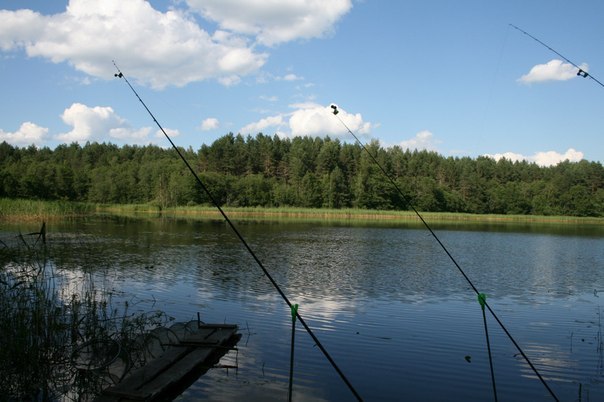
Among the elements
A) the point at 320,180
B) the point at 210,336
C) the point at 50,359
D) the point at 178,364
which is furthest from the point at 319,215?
the point at 50,359

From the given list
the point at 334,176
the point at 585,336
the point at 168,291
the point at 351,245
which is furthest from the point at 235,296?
the point at 334,176

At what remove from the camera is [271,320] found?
11188mm

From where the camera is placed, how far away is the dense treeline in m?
91.0

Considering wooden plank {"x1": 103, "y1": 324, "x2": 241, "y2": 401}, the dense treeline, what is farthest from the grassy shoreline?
Result: wooden plank {"x1": 103, "y1": 324, "x2": 241, "y2": 401}

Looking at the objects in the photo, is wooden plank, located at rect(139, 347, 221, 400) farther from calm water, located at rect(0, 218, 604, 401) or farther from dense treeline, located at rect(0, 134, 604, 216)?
dense treeline, located at rect(0, 134, 604, 216)

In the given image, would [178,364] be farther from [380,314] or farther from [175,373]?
[380,314]

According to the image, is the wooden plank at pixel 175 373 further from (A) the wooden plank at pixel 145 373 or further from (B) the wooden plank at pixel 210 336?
(B) the wooden plank at pixel 210 336

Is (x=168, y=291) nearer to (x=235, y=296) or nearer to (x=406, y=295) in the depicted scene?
(x=235, y=296)

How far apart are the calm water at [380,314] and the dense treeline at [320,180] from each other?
219 feet

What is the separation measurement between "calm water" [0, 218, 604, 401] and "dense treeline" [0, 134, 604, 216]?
219 feet

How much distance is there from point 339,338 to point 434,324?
2.77 meters

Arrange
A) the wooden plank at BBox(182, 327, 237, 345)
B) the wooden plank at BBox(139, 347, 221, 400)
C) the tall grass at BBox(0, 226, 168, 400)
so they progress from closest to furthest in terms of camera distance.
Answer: the wooden plank at BBox(139, 347, 221, 400), the tall grass at BBox(0, 226, 168, 400), the wooden plank at BBox(182, 327, 237, 345)

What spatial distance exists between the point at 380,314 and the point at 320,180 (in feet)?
284

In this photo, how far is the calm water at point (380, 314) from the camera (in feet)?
24.6
